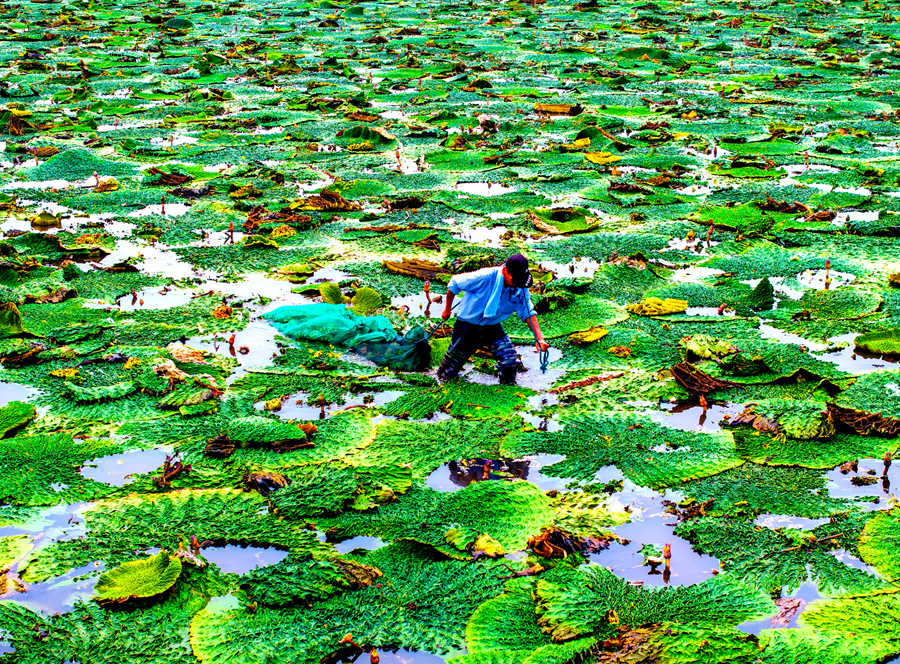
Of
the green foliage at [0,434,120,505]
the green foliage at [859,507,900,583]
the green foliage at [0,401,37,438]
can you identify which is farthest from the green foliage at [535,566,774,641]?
the green foliage at [0,401,37,438]

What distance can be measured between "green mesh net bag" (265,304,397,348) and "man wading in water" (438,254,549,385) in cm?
49

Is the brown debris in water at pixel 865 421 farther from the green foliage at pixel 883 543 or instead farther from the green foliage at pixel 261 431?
the green foliage at pixel 261 431

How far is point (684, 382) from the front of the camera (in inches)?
182

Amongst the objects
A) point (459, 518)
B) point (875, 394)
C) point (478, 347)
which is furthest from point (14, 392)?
point (875, 394)

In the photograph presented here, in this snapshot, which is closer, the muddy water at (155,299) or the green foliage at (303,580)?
the green foliage at (303,580)

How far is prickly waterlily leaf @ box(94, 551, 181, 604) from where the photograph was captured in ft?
10.2

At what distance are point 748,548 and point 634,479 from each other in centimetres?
61

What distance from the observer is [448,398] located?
4.57 metres

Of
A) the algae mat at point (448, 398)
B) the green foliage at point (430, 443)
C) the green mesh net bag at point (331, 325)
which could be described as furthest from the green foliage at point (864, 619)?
the green mesh net bag at point (331, 325)

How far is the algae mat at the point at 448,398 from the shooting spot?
122 inches

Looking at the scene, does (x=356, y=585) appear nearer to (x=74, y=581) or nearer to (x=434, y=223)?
(x=74, y=581)

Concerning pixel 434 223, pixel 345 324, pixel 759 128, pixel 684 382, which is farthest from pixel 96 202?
pixel 759 128

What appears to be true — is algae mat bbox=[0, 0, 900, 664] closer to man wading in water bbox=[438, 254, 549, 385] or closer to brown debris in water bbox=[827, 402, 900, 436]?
brown debris in water bbox=[827, 402, 900, 436]

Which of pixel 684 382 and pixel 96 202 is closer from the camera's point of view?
pixel 684 382
